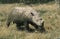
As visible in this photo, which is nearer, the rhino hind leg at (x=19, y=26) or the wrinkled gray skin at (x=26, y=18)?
the wrinkled gray skin at (x=26, y=18)

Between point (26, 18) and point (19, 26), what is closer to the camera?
point (26, 18)

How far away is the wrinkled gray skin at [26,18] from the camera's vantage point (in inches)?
417

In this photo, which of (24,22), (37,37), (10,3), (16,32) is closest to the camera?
(37,37)

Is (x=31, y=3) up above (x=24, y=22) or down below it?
below

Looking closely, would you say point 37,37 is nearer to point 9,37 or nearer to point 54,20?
point 9,37

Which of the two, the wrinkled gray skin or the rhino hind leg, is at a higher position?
the wrinkled gray skin

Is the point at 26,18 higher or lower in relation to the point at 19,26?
higher

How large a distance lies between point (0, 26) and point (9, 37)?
194 cm

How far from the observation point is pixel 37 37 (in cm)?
944

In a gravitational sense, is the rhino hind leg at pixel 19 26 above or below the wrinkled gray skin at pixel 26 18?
below

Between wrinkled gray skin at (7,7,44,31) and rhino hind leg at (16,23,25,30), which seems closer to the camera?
wrinkled gray skin at (7,7,44,31)

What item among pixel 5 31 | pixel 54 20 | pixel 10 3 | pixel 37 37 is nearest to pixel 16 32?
pixel 5 31

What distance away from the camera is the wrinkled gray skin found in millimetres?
10582

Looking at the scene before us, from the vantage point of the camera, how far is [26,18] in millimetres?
10883
